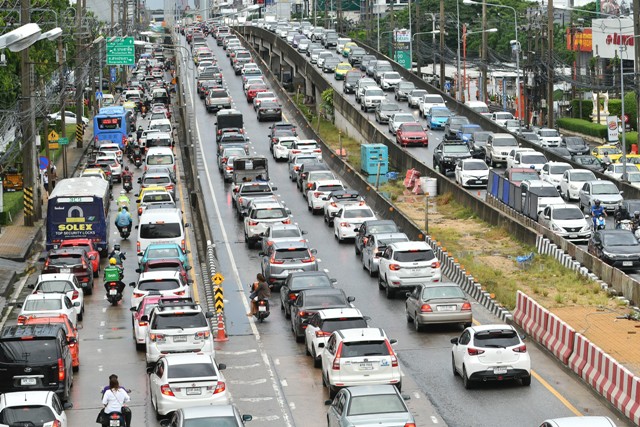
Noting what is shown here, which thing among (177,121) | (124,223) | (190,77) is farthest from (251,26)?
(124,223)

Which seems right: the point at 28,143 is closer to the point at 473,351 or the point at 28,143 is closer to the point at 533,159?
the point at 533,159

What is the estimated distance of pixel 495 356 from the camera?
93.5 feet

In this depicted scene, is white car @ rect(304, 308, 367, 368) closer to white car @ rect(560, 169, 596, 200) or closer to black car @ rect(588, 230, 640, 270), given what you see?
black car @ rect(588, 230, 640, 270)

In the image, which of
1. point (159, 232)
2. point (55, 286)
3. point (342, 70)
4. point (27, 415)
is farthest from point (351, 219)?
point (342, 70)

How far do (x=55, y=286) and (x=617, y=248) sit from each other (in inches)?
687

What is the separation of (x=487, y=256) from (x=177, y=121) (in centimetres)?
5479

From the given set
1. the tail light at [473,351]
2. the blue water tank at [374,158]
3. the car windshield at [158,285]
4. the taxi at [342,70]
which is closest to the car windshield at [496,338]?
the tail light at [473,351]

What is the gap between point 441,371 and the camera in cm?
3117

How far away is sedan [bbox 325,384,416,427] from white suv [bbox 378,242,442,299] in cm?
1664

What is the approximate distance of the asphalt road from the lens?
2728 cm

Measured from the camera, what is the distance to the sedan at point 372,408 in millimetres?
22516

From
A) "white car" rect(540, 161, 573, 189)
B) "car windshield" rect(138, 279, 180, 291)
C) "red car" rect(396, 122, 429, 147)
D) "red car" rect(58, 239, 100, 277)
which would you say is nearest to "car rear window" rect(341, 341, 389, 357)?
"car windshield" rect(138, 279, 180, 291)

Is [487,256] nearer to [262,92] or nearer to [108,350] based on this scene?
[108,350]

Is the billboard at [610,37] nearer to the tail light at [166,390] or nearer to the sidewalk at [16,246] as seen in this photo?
the sidewalk at [16,246]
